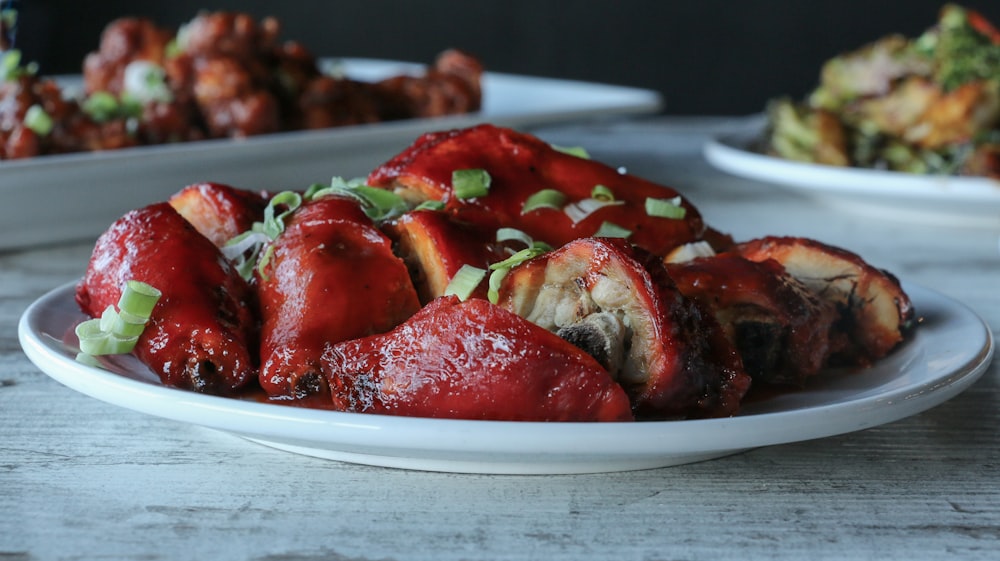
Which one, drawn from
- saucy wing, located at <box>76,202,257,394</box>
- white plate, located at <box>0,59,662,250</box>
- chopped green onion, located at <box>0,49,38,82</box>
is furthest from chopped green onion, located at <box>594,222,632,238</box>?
chopped green onion, located at <box>0,49,38,82</box>

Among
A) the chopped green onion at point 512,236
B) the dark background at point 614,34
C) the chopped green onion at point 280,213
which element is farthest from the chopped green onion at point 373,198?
the dark background at point 614,34

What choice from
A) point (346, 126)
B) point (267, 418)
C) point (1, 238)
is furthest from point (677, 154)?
point (267, 418)

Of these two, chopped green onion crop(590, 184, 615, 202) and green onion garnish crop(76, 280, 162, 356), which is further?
chopped green onion crop(590, 184, 615, 202)

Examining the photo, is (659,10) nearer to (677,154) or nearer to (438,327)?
(677,154)

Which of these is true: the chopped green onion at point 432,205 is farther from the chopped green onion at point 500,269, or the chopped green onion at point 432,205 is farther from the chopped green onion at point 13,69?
the chopped green onion at point 13,69

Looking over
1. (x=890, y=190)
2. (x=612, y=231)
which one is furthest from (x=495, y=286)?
(x=890, y=190)

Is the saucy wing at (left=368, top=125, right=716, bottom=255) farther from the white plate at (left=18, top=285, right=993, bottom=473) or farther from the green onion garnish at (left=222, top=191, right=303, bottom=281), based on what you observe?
the white plate at (left=18, top=285, right=993, bottom=473)
